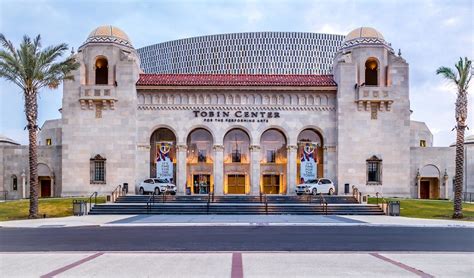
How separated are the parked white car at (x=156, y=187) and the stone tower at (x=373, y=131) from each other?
596 inches

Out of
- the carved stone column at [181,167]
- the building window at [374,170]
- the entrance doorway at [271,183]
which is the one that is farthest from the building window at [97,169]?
the building window at [374,170]

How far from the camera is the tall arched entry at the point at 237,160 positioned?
43094 mm

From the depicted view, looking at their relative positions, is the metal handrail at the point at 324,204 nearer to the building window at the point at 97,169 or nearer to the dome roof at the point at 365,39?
the dome roof at the point at 365,39

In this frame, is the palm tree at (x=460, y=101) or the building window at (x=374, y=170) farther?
the building window at (x=374, y=170)

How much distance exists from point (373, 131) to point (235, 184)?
548 inches

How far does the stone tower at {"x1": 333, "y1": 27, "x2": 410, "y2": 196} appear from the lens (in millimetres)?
40594

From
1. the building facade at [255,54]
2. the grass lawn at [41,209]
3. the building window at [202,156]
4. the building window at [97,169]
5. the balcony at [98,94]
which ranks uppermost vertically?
the building facade at [255,54]

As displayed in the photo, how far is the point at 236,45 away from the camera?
116 metres

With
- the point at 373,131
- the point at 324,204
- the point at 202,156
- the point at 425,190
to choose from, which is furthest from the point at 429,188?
the point at 202,156

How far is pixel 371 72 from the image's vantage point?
4328 cm

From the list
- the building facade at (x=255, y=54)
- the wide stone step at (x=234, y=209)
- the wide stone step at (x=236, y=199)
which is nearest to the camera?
the wide stone step at (x=234, y=209)

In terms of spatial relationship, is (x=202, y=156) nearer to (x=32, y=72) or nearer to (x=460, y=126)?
(x=32, y=72)

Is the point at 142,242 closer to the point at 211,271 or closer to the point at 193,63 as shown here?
the point at 211,271

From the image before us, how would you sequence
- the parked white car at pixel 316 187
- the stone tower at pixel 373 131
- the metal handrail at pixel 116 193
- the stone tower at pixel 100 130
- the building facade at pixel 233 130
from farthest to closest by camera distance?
the stone tower at pixel 373 131
the building facade at pixel 233 130
the stone tower at pixel 100 130
the parked white car at pixel 316 187
the metal handrail at pixel 116 193
